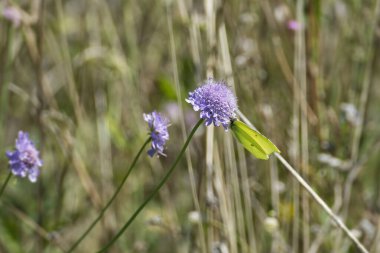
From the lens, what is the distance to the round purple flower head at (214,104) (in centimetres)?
93

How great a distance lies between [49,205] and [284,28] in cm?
87

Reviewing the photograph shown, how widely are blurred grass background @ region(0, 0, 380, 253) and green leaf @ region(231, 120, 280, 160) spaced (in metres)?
0.45

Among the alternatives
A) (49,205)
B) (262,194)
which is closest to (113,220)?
(49,205)

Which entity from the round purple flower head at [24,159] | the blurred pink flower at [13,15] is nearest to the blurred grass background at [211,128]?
the blurred pink flower at [13,15]

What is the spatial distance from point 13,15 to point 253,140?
953 mm

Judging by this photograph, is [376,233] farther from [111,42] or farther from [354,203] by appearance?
[111,42]

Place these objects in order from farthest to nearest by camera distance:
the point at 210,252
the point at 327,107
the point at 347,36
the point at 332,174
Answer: the point at 347,36
the point at 327,107
the point at 332,174
the point at 210,252

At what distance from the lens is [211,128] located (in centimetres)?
146

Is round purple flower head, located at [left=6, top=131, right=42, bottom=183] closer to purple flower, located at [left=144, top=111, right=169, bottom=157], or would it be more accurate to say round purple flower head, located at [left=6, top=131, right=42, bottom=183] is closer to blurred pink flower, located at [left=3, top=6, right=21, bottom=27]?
purple flower, located at [left=144, top=111, right=169, bottom=157]

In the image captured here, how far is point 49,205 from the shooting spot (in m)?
2.01

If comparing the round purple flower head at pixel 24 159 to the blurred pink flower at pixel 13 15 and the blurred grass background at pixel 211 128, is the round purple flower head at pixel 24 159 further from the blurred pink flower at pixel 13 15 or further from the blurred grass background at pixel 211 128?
the blurred pink flower at pixel 13 15

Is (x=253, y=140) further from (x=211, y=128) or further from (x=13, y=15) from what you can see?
(x=13, y=15)

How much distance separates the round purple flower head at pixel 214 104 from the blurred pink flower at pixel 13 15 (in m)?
0.88

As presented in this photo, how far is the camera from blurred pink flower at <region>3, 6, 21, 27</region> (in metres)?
1.68
